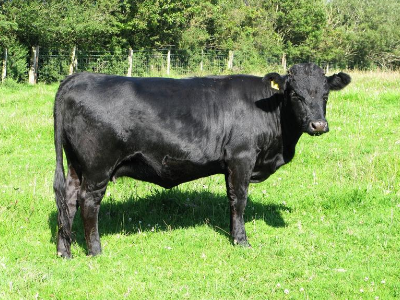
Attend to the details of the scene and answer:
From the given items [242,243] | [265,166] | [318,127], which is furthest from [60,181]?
[318,127]

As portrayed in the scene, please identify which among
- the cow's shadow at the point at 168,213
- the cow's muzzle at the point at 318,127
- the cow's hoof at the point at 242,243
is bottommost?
the cow's shadow at the point at 168,213

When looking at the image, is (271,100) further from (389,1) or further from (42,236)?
(389,1)

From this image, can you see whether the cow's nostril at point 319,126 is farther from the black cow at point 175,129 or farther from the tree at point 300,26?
the tree at point 300,26

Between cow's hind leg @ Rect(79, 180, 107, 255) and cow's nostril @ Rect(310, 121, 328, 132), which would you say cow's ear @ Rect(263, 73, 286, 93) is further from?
cow's hind leg @ Rect(79, 180, 107, 255)

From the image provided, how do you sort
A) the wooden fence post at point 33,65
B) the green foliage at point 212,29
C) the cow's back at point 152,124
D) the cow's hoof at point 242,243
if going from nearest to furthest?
the cow's back at point 152,124 → the cow's hoof at point 242,243 → the wooden fence post at point 33,65 → the green foliage at point 212,29

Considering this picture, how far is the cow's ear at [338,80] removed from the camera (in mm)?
6395

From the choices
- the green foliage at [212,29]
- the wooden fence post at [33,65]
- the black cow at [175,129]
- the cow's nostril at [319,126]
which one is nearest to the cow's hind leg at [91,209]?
the black cow at [175,129]

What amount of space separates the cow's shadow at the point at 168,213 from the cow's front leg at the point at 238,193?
236 millimetres

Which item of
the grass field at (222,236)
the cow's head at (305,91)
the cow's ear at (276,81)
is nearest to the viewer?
the grass field at (222,236)

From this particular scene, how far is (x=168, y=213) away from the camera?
7.11 meters

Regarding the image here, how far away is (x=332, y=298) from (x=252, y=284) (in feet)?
2.69

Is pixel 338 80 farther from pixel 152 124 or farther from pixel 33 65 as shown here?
pixel 33 65

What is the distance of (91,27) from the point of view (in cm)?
3064

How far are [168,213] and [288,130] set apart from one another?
2.17m
